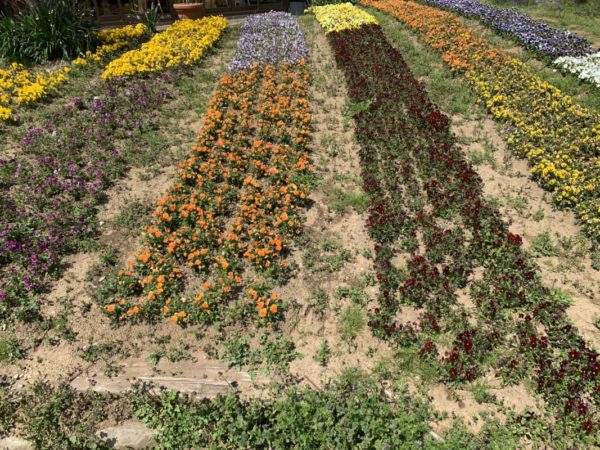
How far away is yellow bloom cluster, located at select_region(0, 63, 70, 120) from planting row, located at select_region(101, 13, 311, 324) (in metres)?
4.94

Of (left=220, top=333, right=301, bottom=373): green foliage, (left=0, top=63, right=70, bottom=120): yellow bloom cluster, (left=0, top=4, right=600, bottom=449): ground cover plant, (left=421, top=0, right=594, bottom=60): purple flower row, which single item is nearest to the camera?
(left=0, top=4, right=600, bottom=449): ground cover plant

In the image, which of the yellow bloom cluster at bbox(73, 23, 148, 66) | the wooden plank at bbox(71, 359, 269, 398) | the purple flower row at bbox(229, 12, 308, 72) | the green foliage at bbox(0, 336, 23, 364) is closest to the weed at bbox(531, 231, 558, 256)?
the wooden plank at bbox(71, 359, 269, 398)

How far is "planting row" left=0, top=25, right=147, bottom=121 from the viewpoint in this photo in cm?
1032

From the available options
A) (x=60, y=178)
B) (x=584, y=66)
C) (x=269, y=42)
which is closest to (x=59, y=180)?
(x=60, y=178)

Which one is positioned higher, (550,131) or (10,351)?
(550,131)

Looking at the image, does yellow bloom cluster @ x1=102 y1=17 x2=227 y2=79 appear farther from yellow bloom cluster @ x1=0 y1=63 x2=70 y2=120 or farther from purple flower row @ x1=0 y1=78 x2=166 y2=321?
yellow bloom cluster @ x1=0 y1=63 x2=70 y2=120

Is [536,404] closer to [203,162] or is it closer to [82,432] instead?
[82,432]

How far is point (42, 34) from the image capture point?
1330 cm

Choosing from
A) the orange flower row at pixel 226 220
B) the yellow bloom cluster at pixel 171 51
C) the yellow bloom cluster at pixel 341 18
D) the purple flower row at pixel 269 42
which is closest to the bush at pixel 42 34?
the yellow bloom cluster at pixel 171 51

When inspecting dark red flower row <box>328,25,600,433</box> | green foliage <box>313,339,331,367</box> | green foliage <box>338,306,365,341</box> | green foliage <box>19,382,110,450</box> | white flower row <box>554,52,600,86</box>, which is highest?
white flower row <box>554,52,600,86</box>

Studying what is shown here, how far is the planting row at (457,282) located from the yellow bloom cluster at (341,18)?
9.88 m

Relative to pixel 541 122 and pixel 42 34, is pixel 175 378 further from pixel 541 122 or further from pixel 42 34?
pixel 42 34

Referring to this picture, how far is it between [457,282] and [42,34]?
51.2ft

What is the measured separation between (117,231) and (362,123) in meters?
6.34
